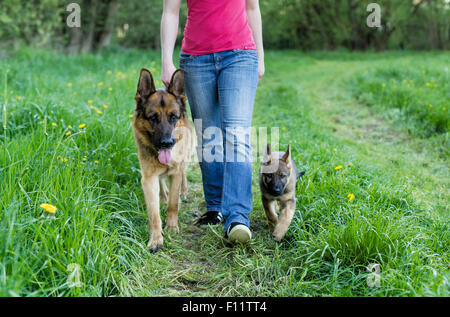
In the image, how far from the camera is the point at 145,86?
10.9ft

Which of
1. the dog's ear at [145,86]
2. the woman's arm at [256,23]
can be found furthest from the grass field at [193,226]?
the woman's arm at [256,23]

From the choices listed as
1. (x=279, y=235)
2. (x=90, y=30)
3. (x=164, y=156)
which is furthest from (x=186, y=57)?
(x=90, y=30)

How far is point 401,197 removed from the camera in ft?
11.7

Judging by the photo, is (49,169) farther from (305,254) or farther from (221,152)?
(305,254)

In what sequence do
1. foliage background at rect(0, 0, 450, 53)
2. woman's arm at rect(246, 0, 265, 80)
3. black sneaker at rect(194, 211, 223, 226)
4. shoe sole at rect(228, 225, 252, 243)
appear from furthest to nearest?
1. foliage background at rect(0, 0, 450, 53)
2. black sneaker at rect(194, 211, 223, 226)
3. woman's arm at rect(246, 0, 265, 80)
4. shoe sole at rect(228, 225, 252, 243)

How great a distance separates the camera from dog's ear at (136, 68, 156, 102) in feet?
10.7

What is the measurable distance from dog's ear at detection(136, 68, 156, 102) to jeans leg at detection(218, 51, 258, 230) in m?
0.64

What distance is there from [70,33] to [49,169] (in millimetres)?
14864

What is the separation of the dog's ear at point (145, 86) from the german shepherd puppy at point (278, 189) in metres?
1.28

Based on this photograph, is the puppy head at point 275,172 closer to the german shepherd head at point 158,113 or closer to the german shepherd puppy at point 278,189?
the german shepherd puppy at point 278,189

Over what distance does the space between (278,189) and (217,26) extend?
60.6 inches

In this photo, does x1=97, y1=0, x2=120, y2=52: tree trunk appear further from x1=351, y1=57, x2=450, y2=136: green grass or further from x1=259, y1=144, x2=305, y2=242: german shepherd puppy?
x1=259, y1=144, x2=305, y2=242: german shepherd puppy

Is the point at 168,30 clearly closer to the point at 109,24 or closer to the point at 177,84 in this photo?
the point at 177,84

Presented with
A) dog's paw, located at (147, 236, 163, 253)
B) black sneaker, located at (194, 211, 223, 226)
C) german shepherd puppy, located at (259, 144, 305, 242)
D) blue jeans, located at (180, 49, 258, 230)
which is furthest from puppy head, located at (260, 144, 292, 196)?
dog's paw, located at (147, 236, 163, 253)
